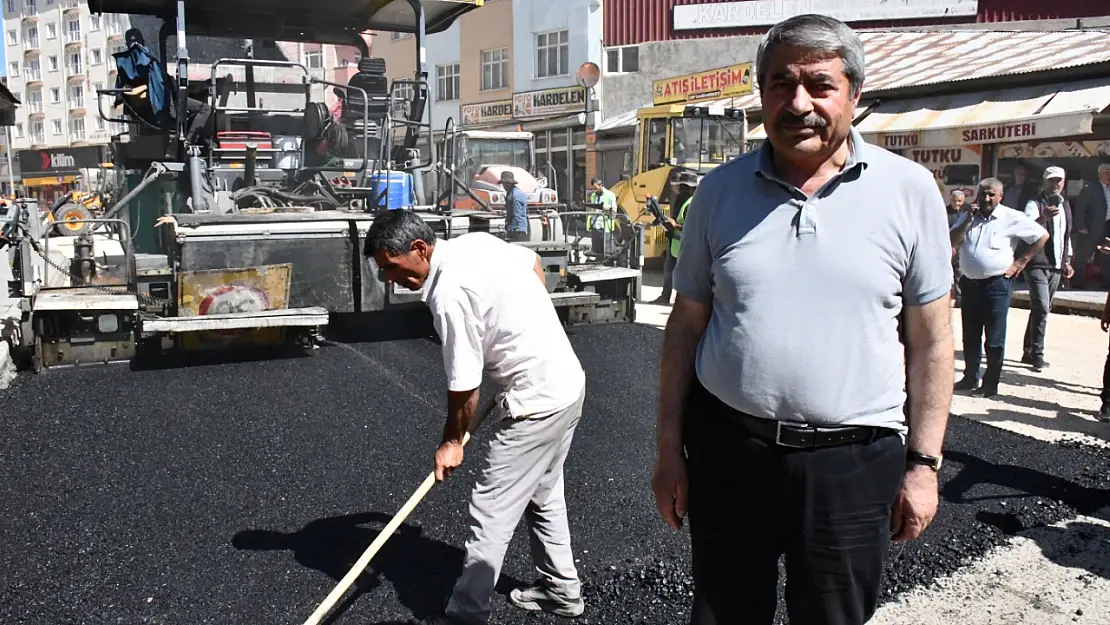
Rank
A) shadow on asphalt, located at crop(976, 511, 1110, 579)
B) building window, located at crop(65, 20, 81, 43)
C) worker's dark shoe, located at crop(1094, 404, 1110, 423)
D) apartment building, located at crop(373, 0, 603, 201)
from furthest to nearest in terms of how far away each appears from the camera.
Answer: building window, located at crop(65, 20, 81, 43), apartment building, located at crop(373, 0, 603, 201), worker's dark shoe, located at crop(1094, 404, 1110, 423), shadow on asphalt, located at crop(976, 511, 1110, 579)

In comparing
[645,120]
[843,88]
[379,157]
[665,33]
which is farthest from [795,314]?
[665,33]

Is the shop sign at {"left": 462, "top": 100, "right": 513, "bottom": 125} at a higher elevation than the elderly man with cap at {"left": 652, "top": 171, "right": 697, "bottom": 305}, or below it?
higher

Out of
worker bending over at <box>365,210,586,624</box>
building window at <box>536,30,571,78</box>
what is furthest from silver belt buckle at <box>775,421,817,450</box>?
building window at <box>536,30,571,78</box>

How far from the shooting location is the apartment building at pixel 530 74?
89.2ft

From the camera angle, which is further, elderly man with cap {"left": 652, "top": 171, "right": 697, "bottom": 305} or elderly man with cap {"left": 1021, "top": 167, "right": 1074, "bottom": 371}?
elderly man with cap {"left": 652, "top": 171, "right": 697, "bottom": 305}

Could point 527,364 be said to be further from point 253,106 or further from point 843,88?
point 253,106

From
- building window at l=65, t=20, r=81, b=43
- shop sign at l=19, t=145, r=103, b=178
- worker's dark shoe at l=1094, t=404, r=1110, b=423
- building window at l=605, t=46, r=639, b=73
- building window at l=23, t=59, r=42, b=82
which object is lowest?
worker's dark shoe at l=1094, t=404, r=1110, b=423

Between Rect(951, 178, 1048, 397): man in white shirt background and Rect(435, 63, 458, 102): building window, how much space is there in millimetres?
27785

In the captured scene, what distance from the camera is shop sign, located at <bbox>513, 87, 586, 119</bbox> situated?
90.9 feet

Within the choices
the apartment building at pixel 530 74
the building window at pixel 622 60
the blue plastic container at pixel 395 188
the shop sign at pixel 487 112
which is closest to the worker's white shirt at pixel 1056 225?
the blue plastic container at pixel 395 188

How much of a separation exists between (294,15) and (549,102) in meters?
20.8

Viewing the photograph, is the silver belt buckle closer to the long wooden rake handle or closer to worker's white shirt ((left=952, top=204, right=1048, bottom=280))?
the long wooden rake handle

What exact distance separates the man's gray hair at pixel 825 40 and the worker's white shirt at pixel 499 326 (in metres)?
1.26

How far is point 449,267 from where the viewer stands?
2947 millimetres
